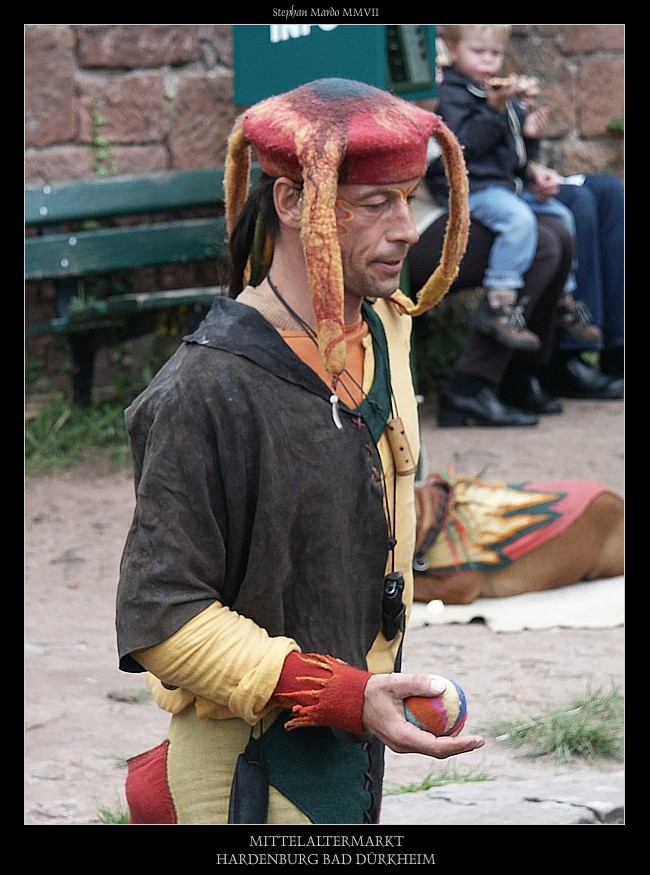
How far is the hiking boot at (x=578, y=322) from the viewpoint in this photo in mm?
6848

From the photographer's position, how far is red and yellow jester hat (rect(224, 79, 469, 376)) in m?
1.89

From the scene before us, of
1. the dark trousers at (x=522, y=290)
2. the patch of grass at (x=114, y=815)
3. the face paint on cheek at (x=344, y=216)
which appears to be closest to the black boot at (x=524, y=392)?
the dark trousers at (x=522, y=290)

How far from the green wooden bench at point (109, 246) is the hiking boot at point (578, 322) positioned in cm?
184

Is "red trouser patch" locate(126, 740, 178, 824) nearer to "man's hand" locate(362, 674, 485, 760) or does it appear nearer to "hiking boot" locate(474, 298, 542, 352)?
"man's hand" locate(362, 674, 485, 760)

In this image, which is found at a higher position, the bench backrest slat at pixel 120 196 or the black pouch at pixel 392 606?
the black pouch at pixel 392 606

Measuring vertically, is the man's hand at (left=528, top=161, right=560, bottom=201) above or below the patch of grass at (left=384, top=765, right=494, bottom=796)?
above

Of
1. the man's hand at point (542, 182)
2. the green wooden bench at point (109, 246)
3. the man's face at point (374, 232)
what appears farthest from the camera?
the man's hand at point (542, 182)

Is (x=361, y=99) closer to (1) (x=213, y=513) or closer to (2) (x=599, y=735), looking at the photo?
(1) (x=213, y=513)

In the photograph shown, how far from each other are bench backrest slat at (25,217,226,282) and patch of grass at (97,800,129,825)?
3.04 m

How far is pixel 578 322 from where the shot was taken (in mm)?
6887

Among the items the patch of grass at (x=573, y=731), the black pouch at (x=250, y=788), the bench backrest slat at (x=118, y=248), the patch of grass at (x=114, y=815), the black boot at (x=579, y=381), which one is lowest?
the black boot at (x=579, y=381)

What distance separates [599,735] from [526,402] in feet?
11.2

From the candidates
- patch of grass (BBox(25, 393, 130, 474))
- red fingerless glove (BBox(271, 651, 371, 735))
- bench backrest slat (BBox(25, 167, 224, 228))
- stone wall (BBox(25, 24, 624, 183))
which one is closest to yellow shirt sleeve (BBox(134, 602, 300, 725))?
red fingerless glove (BBox(271, 651, 371, 735))

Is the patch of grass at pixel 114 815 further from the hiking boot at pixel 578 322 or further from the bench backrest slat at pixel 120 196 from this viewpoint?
the hiking boot at pixel 578 322
